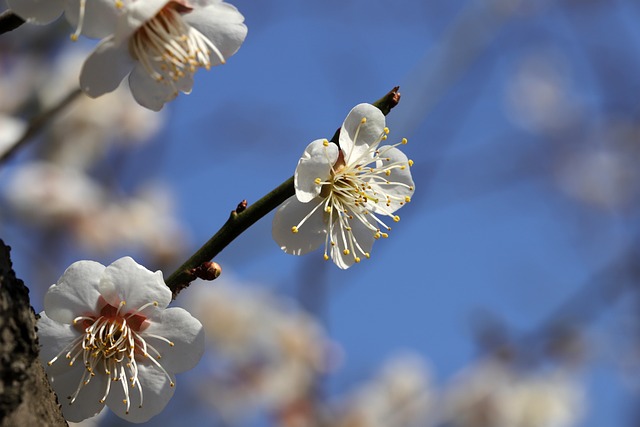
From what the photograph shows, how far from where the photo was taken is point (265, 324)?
593 cm

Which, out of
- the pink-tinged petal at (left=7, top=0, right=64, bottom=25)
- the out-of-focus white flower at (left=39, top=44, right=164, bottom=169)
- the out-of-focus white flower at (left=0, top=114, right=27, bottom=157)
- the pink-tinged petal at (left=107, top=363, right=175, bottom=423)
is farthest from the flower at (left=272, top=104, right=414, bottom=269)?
the out-of-focus white flower at (left=39, top=44, right=164, bottom=169)

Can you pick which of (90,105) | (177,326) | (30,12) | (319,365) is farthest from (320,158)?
(319,365)

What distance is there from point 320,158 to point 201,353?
0.32 metres

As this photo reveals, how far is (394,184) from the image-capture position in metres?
1.36

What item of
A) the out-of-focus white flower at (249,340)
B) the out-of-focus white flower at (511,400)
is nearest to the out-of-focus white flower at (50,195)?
the out-of-focus white flower at (249,340)

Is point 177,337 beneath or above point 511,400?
beneath

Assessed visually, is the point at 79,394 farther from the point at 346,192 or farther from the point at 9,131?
the point at 9,131

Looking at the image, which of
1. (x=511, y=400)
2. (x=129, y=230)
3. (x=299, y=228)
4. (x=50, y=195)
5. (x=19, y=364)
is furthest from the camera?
(x=511, y=400)

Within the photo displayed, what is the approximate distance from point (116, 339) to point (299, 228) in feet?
0.99

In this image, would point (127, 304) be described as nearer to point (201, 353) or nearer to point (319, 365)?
point (201, 353)

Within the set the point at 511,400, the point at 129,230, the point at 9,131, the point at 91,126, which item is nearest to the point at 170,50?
the point at 9,131

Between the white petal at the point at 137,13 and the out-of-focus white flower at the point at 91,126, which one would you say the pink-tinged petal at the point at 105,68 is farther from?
the out-of-focus white flower at the point at 91,126

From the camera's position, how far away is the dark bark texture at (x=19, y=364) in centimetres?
89

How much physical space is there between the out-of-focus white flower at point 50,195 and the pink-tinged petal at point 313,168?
132 inches
